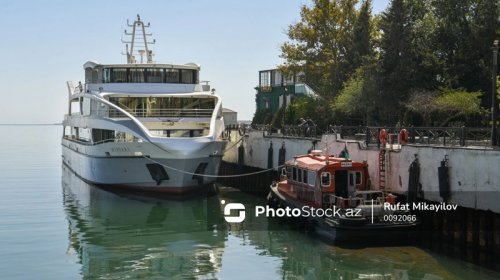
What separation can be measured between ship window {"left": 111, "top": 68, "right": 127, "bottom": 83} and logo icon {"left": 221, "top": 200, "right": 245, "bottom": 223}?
36.8 ft

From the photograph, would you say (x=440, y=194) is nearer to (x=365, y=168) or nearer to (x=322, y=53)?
(x=365, y=168)

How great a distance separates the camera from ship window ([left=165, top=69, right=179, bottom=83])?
4078cm

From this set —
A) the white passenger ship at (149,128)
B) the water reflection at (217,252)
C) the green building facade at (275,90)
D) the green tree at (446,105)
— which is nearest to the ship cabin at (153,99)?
the white passenger ship at (149,128)

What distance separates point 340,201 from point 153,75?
69.9 feet

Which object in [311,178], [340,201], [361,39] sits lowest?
[340,201]

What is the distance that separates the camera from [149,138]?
33.9 m

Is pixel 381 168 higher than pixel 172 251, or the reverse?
pixel 381 168

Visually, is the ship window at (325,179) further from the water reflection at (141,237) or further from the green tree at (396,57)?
the green tree at (396,57)

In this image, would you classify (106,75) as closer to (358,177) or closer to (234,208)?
(234,208)

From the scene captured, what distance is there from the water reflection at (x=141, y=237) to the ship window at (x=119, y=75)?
761 centimetres

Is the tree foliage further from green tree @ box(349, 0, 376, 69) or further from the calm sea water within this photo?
the calm sea water

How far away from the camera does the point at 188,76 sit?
4134 cm

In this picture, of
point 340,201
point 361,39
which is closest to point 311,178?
point 340,201

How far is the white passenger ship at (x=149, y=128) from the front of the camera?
113 ft
